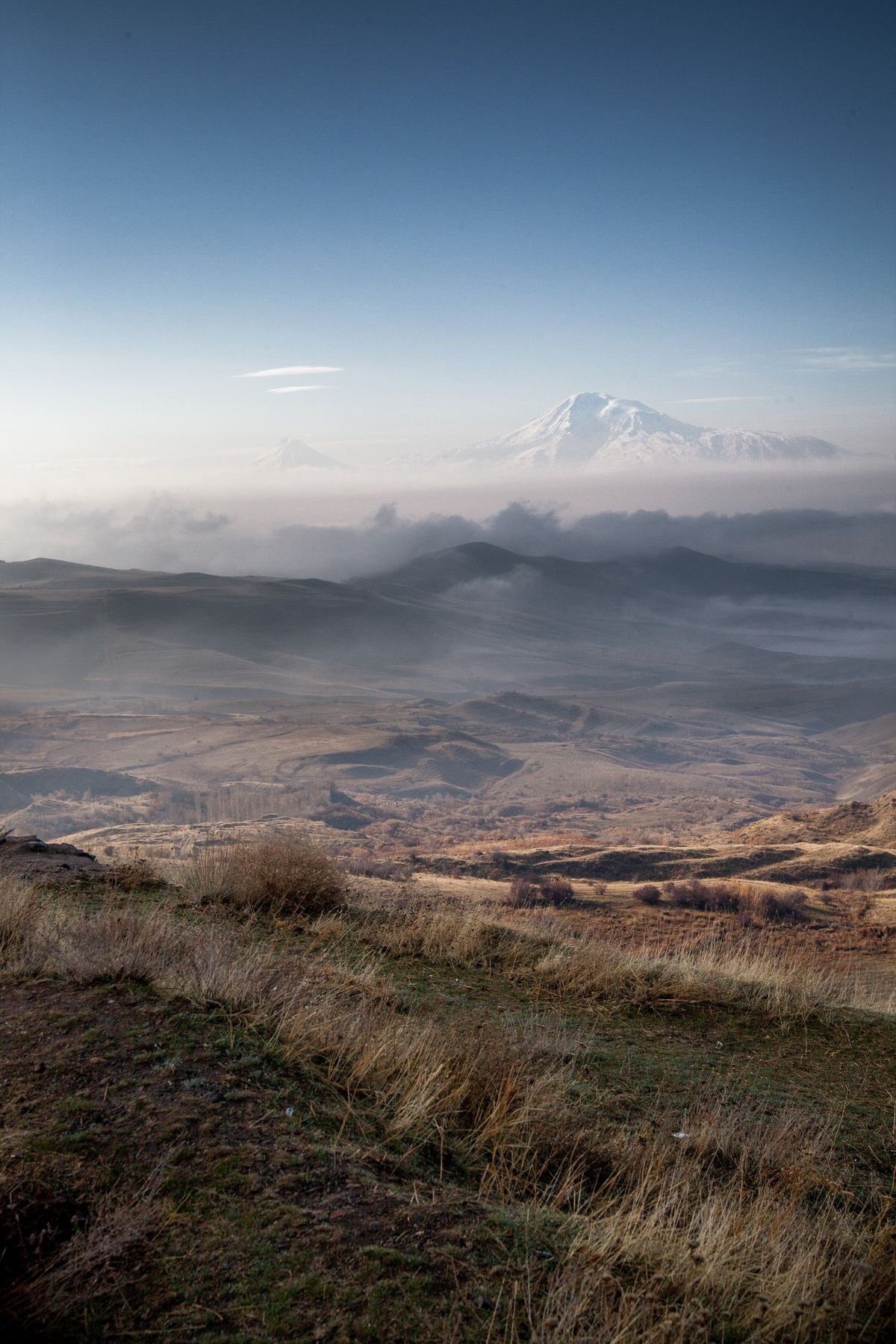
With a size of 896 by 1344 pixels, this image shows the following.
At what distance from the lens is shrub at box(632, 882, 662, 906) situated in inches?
1062

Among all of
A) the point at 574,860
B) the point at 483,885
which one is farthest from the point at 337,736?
the point at 483,885

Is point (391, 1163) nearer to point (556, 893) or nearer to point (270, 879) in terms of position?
point (270, 879)

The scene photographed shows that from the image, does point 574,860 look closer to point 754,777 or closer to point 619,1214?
point 619,1214

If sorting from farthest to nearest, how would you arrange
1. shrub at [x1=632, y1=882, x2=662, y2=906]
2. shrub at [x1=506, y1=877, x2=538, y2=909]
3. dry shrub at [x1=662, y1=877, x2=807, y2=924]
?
shrub at [x1=632, y1=882, x2=662, y2=906] → dry shrub at [x1=662, y1=877, x2=807, y2=924] → shrub at [x1=506, y1=877, x2=538, y2=909]

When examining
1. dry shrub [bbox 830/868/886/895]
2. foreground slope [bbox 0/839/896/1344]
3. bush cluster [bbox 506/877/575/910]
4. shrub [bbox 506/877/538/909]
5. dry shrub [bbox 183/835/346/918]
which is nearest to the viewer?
foreground slope [bbox 0/839/896/1344]

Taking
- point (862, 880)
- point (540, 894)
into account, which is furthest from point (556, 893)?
point (862, 880)

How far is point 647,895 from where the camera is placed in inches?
1088

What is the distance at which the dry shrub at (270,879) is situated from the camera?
9930 mm

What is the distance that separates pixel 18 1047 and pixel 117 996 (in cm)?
71

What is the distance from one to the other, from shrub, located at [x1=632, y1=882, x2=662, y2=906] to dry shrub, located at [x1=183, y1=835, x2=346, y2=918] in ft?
59.5

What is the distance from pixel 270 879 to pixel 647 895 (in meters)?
19.8

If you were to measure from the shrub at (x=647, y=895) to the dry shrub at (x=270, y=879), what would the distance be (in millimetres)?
18124

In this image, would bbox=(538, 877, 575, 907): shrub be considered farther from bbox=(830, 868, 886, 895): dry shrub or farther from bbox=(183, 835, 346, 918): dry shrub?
bbox=(183, 835, 346, 918): dry shrub

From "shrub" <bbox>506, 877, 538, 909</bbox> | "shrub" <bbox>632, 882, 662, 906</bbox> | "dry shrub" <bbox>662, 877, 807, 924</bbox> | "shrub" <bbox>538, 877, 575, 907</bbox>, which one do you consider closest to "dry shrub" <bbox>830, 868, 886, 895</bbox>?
"dry shrub" <bbox>662, 877, 807, 924</bbox>
